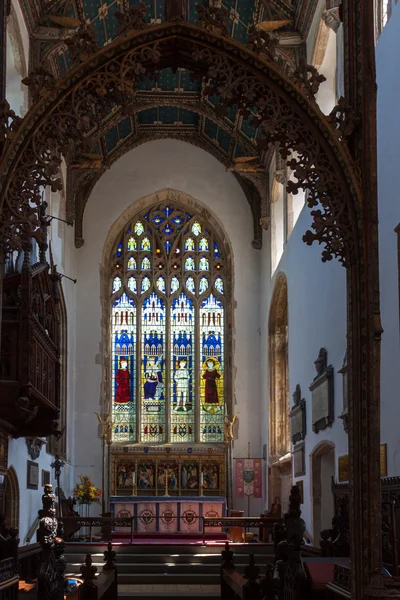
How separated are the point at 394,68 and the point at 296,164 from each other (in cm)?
502

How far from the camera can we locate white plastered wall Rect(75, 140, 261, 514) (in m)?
22.0

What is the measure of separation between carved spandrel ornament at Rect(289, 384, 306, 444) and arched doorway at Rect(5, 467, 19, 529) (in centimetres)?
510

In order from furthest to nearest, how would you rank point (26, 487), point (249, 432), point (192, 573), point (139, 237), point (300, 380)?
point (139, 237) → point (249, 432) → point (300, 380) → point (26, 487) → point (192, 573)

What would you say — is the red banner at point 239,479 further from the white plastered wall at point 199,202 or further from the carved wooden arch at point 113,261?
the carved wooden arch at point 113,261

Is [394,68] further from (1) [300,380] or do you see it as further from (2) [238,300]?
(2) [238,300]

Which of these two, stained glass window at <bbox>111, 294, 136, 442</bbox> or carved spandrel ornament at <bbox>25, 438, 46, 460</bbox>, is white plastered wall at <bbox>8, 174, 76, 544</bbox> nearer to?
carved spandrel ornament at <bbox>25, 438, 46, 460</bbox>

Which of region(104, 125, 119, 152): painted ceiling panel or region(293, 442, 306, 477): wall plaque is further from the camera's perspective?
region(104, 125, 119, 152): painted ceiling panel

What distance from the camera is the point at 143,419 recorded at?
2245 cm

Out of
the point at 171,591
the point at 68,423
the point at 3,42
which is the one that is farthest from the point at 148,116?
the point at 3,42

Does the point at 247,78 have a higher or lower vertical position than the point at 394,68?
lower

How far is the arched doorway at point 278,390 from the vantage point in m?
20.1

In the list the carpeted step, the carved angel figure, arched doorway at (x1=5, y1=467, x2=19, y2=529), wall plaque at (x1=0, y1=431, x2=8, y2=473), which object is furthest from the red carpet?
wall plaque at (x1=0, y1=431, x2=8, y2=473)

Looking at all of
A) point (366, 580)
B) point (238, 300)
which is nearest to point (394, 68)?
point (366, 580)

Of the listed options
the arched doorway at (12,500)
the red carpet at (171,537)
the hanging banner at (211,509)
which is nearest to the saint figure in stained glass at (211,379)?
the hanging banner at (211,509)
